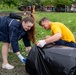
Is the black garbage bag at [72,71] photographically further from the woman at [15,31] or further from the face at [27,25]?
the face at [27,25]

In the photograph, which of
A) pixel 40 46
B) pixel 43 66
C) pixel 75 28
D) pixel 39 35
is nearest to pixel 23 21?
pixel 40 46

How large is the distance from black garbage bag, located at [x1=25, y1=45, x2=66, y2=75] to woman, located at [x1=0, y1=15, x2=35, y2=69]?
0.26 m

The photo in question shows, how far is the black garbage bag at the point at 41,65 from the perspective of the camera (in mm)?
3802

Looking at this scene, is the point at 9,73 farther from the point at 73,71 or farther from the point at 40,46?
the point at 73,71

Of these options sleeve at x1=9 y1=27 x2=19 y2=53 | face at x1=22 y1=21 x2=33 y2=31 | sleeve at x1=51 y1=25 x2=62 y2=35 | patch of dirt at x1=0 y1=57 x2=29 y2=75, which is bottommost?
patch of dirt at x1=0 y1=57 x2=29 y2=75

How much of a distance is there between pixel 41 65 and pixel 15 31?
2.59 ft

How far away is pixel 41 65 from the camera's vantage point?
398cm

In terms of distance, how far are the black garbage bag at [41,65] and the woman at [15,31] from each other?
0.26 meters

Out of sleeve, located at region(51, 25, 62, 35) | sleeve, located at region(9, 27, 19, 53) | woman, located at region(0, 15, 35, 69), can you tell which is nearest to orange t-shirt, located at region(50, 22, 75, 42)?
sleeve, located at region(51, 25, 62, 35)

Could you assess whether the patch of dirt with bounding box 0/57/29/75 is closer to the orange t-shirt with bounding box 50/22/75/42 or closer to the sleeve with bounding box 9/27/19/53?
the sleeve with bounding box 9/27/19/53

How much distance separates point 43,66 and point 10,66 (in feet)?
3.34

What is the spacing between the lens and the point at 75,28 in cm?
950

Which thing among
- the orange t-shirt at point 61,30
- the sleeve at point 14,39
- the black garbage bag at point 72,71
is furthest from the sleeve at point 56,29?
the black garbage bag at point 72,71

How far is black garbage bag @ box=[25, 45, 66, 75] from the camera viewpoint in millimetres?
3802
